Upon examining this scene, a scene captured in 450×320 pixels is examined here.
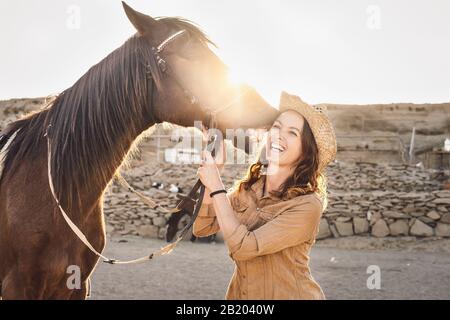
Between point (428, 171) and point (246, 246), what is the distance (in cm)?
1774

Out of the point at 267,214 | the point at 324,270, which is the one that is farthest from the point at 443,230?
the point at 267,214

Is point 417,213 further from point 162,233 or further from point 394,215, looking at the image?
point 162,233

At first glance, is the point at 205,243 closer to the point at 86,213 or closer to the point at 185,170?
the point at 185,170

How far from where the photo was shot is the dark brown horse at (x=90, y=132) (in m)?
2.24

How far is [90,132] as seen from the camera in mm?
2369

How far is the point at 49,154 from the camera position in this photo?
2297 mm

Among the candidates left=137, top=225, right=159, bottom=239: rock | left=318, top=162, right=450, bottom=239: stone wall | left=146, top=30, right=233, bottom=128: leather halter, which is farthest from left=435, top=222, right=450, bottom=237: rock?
left=146, top=30, right=233, bottom=128: leather halter

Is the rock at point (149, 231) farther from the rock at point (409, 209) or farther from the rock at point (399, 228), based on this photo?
the rock at point (409, 209)

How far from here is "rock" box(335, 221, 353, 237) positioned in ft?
41.2

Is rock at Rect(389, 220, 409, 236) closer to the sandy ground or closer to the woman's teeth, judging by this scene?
the sandy ground

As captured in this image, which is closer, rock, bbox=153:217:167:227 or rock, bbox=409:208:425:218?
rock, bbox=409:208:425:218

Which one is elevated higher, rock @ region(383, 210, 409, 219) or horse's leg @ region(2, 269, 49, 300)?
horse's leg @ region(2, 269, 49, 300)

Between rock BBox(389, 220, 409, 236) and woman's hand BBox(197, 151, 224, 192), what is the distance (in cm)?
1142

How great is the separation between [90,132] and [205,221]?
0.76 metres
